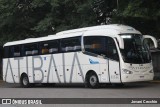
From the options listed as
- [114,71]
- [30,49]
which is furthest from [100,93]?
[30,49]

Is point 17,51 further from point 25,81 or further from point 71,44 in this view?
point 71,44

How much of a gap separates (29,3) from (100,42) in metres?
12.4

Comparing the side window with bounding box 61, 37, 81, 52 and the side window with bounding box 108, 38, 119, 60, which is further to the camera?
the side window with bounding box 61, 37, 81, 52

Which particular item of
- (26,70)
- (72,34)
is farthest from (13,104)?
(26,70)

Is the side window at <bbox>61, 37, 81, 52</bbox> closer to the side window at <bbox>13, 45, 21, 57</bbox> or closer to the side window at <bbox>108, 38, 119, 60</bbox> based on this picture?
the side window at <bbox>108, 38, 119, 60</bbox>

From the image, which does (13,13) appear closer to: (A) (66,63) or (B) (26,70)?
(B) (26,70)

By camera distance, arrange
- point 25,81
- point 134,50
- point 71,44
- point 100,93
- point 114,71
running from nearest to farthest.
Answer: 1. point 100,93
2. point 114,71
3. point 134,50
4. point 71,44
5. point 25,81

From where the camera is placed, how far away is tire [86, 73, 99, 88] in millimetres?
23892

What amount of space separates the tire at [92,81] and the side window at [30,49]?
560cm

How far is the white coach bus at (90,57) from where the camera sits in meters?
22.6

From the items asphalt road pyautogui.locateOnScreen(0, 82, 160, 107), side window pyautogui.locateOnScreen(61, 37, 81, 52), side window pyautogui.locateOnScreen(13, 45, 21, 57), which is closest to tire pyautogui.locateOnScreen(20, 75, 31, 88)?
side window pyautogui.locateOnScreen(13, 45, 21, 57)

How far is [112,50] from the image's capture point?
23000 mm

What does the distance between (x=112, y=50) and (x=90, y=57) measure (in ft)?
5.65

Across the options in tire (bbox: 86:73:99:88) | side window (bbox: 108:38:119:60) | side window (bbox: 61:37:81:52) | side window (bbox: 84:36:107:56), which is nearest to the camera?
Result: side window (bbox: 108:38:119:60)
